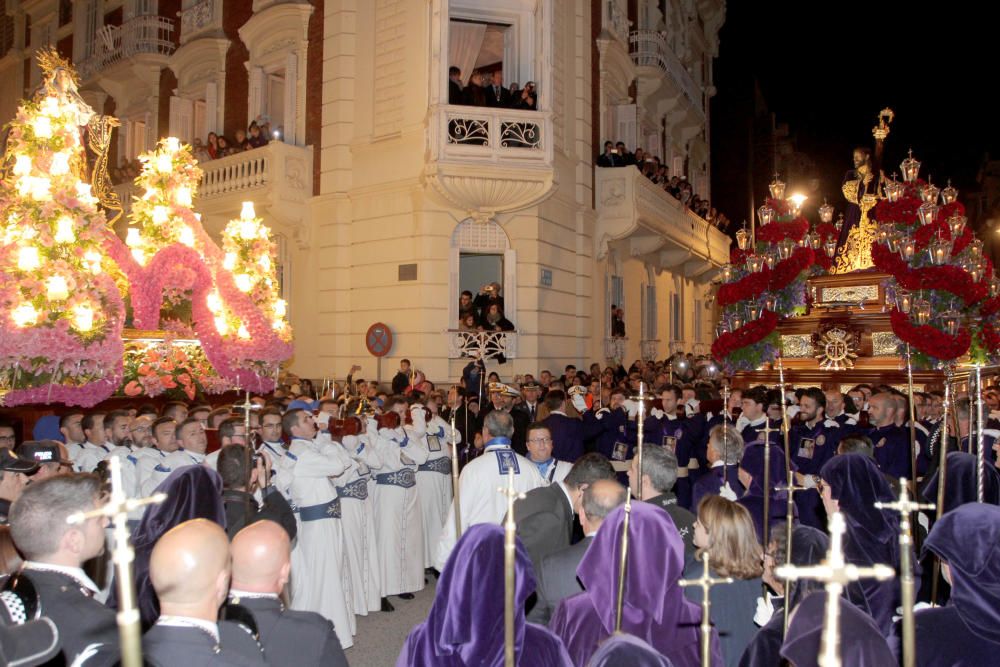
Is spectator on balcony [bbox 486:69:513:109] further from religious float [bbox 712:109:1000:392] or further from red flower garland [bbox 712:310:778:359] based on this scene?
red flower garland [bbox 712:310:778:359]

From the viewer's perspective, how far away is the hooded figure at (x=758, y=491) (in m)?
6.00

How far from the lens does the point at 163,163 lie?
12336mm

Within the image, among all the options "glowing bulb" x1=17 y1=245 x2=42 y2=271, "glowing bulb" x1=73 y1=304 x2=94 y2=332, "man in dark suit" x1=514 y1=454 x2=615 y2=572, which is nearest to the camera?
"man in dark suit" x1=514 y1=454 x2=615 y2=572

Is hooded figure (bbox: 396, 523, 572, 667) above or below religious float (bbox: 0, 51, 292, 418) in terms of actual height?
below

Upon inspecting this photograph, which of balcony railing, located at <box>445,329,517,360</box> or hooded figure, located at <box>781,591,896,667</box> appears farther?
balcony railing, located at <box>445,329,517,360</box>

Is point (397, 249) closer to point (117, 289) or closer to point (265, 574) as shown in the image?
point (117, 289)

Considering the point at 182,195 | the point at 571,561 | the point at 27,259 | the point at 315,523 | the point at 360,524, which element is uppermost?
the point at 182,195

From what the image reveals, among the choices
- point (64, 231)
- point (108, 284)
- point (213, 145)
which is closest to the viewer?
point (64, 231)

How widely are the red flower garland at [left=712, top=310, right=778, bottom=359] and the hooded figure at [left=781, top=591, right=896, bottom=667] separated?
11407 millimetres

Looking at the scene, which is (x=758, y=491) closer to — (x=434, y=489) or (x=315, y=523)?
(x=315, y=523)

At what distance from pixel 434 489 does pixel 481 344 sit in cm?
714

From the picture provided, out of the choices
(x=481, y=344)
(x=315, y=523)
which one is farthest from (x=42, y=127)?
(x=481, y=344)

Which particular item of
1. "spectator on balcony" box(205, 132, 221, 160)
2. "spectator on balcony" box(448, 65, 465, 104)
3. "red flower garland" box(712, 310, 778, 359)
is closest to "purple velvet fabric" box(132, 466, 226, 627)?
"red flower garland" box(712, 310, 778, 359)

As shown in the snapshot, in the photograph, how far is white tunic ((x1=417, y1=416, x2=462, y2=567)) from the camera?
9.35m
